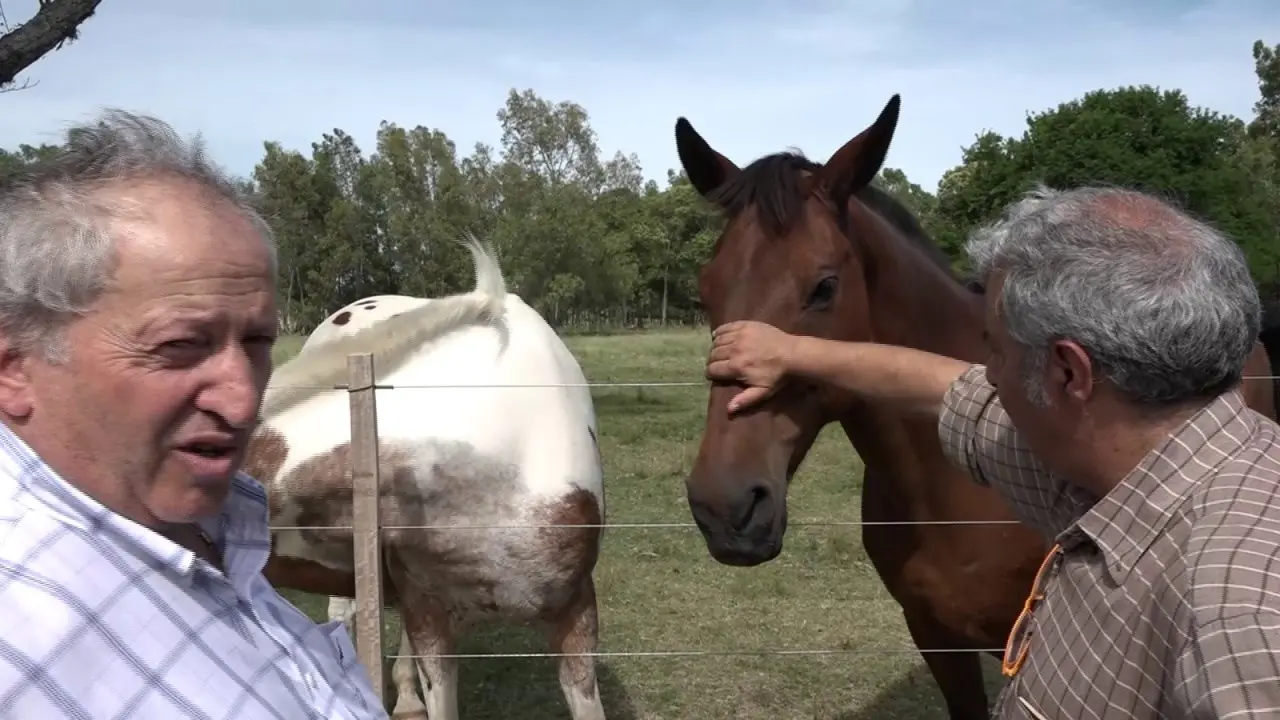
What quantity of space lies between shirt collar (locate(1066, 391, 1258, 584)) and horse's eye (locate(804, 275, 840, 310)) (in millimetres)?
1239

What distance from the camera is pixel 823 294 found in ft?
8.08

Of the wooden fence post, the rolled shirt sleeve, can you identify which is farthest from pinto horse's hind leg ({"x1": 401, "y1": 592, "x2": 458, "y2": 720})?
the rolled shirt sleeve

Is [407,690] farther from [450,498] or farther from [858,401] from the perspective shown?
[858,401]

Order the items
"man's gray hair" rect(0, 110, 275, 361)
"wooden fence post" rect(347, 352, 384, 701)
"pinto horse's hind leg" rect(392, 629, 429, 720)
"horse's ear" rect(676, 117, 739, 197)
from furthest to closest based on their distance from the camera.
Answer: "pinto horse's hind leg" rect(392, 629, 429, 720), "wooden fence post" rect(347, 352, 384, 701), "horse's ear" rect(676, 117, 739, 197), "man's gray hair" rect(0, 110, 275, 361)

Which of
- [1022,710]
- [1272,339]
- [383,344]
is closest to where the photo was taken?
[1022,710]

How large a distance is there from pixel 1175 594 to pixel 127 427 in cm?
129

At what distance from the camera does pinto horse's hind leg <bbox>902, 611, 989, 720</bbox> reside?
2.97m

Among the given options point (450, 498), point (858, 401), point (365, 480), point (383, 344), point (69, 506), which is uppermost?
point (69, 506)

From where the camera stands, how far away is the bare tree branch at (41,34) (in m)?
5.04

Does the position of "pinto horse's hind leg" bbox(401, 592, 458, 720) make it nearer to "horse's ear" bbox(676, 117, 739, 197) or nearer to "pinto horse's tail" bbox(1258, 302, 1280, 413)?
"horse's ear" bbox(676, 117, 739, 197)

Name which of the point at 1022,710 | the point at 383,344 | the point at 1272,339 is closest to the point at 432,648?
the point at 383,344

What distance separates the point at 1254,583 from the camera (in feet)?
3.29

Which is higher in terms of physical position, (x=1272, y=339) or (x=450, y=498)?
(x=1272, y=339)

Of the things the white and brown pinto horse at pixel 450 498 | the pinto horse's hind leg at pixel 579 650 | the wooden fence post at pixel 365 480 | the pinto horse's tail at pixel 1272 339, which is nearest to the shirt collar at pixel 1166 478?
the white and brown pinto horse at pixel 450 498
